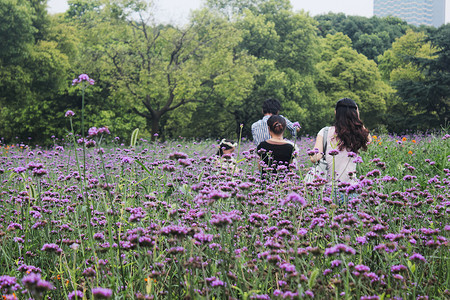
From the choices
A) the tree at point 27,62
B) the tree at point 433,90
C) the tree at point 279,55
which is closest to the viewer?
the tree at point 27,62

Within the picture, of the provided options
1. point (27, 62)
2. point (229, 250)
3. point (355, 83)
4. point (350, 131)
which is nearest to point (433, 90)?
point (355, 83)

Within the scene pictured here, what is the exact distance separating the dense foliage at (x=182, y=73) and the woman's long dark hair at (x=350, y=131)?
1821cm

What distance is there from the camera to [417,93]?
2517cm

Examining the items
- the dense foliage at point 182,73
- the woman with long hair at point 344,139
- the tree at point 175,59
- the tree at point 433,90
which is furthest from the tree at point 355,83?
the woman with long hair at point 344,139

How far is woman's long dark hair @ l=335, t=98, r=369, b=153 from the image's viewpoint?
462cm

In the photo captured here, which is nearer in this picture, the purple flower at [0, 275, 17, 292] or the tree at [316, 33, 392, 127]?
the purple flower at [0, 275, 17, 292]

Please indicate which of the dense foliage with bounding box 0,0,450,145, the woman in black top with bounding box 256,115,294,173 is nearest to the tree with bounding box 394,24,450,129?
the dense foliage with bounding box 0,0,450,145

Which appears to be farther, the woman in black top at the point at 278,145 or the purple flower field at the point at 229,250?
the woman in black top at the point at 278,145

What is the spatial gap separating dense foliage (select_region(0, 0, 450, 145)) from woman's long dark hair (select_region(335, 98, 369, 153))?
717 inches

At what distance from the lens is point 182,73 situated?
22.6 m

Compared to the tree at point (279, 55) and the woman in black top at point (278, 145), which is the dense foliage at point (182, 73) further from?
the woman in black top at point (278, 145)

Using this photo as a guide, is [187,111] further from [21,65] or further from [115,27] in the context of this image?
[21,65]

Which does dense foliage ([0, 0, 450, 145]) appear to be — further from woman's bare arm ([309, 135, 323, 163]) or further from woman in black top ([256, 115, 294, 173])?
woman's bare arm ([309, 135, 323, 163])

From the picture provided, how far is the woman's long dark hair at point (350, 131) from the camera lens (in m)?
4.62
